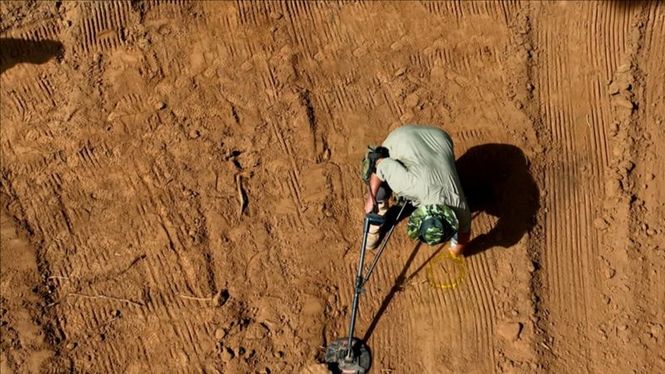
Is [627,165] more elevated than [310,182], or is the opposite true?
[310,182]

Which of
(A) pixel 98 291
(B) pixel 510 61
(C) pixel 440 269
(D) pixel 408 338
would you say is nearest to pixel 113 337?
(A) pixel 98 291

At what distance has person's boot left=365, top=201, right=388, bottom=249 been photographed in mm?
6339

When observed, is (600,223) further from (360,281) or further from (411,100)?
(360,281)

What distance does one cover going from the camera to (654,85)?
7.20 meters

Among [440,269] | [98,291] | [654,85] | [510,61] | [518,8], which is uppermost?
[518,8]

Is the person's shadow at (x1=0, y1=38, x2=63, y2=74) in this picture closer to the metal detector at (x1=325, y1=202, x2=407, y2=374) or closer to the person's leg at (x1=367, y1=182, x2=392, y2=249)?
the person's leg at (x1=367, y1=182, x2=392, y2=249)

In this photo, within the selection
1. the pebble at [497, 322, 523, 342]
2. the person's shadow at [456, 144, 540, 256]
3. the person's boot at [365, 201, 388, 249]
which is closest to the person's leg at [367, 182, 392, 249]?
the person's boot at [365, 201, 388, 249]

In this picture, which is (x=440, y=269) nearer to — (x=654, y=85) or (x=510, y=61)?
(x=510, y=61)

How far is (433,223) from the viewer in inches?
215

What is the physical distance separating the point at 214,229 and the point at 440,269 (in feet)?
7.75

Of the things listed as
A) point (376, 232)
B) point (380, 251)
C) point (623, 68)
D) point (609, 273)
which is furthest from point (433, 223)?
point (623, 68)

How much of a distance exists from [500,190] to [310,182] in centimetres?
202

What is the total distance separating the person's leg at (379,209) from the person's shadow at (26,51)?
167 inches

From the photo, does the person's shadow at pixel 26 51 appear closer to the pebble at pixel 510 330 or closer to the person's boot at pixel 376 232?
the person's boot at pixel 376 232
